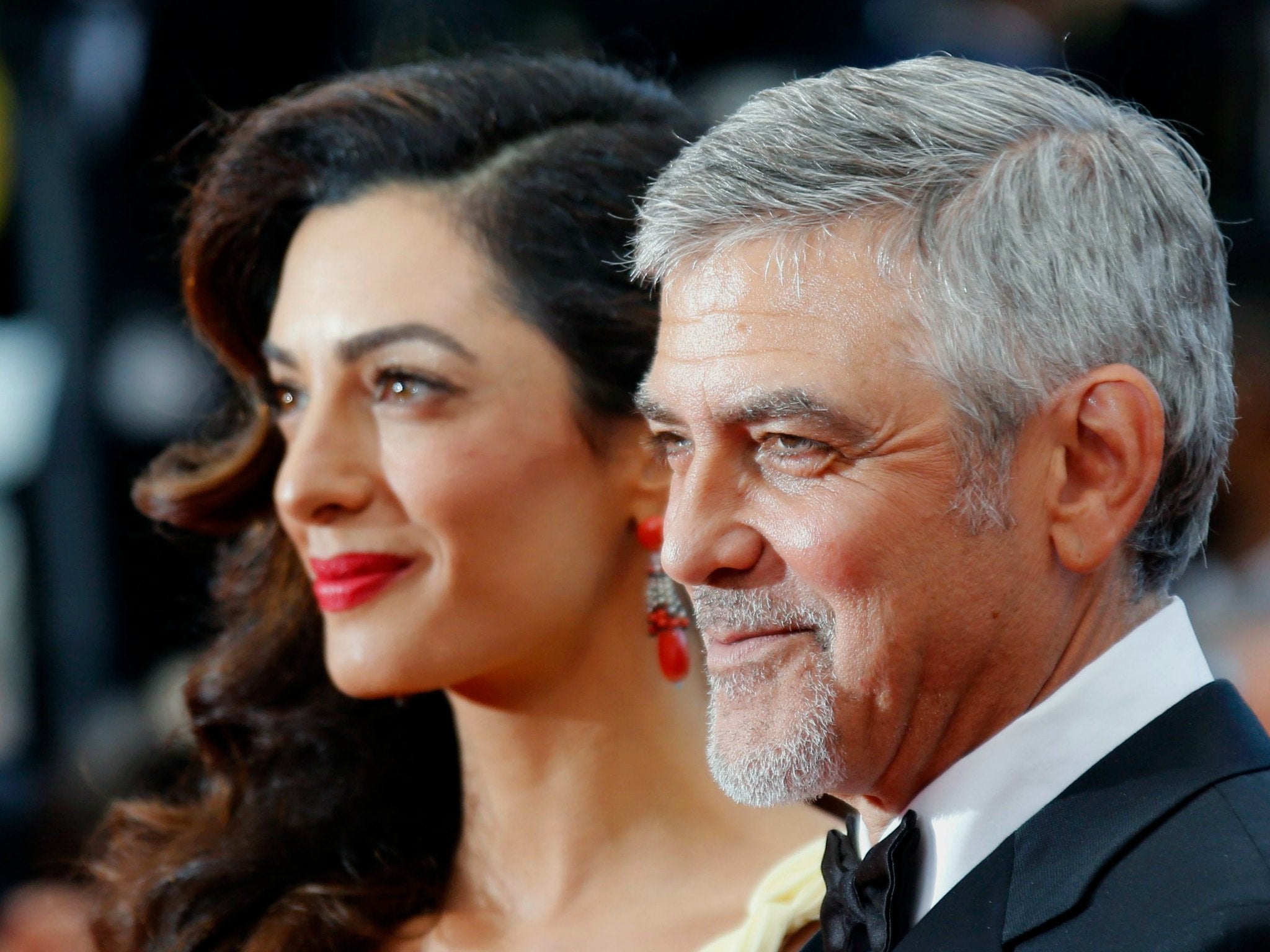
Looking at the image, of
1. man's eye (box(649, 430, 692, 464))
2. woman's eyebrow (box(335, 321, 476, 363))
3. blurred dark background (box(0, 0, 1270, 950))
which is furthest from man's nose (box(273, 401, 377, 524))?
blurred dark background (box(0, 0, 1270, 950))

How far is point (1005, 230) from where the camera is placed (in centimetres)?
152

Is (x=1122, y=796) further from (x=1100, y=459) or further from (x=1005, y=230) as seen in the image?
(x=1005, y=230)

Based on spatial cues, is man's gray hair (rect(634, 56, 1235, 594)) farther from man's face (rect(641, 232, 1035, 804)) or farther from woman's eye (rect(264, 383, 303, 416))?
woman's eye (rect(264, 383, 303, 416))

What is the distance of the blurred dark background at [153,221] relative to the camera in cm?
364

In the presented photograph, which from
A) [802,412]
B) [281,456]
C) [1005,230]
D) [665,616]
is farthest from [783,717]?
[281,456]

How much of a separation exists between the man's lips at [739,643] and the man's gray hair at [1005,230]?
23cm

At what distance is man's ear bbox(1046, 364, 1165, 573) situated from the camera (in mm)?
1510

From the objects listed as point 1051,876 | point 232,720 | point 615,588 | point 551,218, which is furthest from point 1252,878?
point 232,720

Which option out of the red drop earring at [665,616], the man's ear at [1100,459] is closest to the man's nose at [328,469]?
the red drop earring at [665,616]

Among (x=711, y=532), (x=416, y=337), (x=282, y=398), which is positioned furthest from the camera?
(x=282, y=398)

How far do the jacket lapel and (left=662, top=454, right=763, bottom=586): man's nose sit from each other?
38cm

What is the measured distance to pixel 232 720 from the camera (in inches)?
103

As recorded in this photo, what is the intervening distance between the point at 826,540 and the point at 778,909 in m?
0.69

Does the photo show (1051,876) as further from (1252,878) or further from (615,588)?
(615,588)
